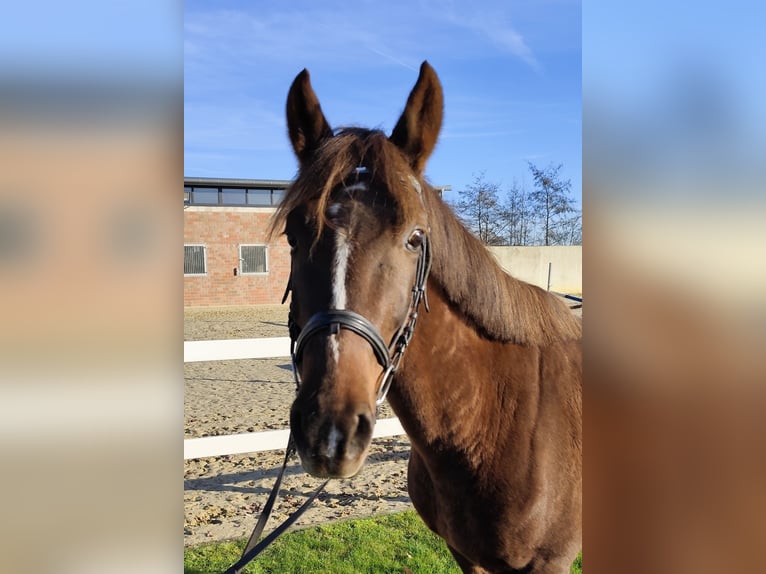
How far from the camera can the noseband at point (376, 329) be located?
1.58 meters

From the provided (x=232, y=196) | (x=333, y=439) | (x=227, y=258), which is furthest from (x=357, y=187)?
(x=232, y=196)

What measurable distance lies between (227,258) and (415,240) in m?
23.9

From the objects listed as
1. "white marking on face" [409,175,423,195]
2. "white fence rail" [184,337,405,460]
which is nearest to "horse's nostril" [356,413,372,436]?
"white marking on face" [409,175,423,195]

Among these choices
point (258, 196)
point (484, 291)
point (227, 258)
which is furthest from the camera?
point (258, 196)

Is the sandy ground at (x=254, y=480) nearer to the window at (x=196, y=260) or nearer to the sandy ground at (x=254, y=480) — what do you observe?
the sandy ground at (x=254, y=480)

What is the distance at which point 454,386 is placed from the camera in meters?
2.15

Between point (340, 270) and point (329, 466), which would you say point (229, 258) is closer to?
point (340, 270)

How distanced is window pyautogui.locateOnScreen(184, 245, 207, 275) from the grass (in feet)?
69.9

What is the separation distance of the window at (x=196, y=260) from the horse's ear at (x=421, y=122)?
23314 mm
